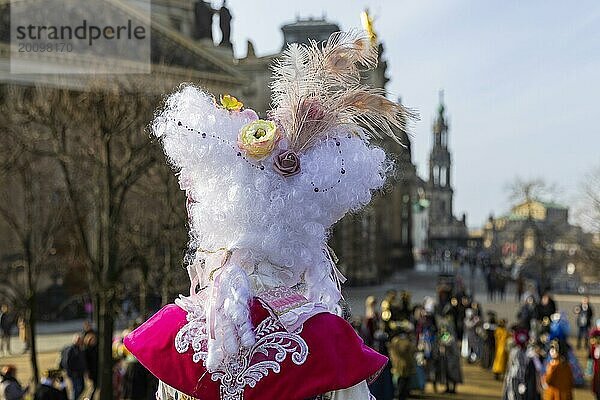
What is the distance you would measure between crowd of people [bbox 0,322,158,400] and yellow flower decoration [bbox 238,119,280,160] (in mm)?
6470

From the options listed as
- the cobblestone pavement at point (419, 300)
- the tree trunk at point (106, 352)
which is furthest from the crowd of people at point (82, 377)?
the cobblestone pavement at point (419, 300)

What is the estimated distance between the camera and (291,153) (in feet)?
8.93

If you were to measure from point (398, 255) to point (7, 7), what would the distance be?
176 ft

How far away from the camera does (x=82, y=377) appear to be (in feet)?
41.4

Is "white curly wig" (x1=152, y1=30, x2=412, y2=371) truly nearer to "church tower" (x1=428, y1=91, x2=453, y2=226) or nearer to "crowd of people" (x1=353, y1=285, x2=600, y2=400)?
"crowd of people" (x1=353, y1=285, x2=600, y2=400)

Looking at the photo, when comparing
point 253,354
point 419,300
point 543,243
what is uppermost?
point 253,354

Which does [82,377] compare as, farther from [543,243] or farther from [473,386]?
[543,243]

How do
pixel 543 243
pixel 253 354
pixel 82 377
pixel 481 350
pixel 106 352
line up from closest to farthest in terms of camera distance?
pixel 253 354 < pixel 106 352 < pixel 82 377 < pixel 481 350 < pixel 543 243

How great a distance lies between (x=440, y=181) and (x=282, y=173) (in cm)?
12303

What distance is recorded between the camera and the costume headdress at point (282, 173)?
2678 millimetres

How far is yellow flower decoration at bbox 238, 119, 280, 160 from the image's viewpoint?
8.72 ft

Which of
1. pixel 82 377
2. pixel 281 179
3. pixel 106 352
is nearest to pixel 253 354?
pixel 281 179

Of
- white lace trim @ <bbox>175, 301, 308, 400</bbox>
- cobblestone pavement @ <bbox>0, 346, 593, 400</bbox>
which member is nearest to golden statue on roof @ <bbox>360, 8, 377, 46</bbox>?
white lace trim @ <bbox>175, 301, 308, 400</bbox>

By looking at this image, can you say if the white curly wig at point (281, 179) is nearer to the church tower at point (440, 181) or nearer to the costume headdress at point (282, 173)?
the costume headdress at point (282, 173)
